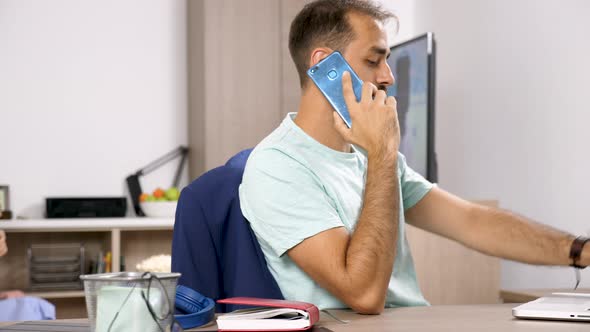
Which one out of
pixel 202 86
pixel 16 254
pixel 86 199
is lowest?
pixel 16 254

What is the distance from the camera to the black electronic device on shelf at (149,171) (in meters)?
4.46

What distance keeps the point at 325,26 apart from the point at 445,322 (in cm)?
79

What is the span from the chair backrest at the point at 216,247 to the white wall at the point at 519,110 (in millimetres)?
1711

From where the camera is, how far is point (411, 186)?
1938 mm

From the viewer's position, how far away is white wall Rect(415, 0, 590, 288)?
306cm

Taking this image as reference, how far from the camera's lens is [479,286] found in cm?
336

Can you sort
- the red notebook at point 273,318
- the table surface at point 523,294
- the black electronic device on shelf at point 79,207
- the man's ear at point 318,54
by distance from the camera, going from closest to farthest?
the red notebook at point 273,318 < the man's ear at point 318,54 < the table surface at point 523,294 < the black electronic device on shelf at point 79,207

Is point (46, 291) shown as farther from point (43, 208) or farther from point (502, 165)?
point (502, 165)

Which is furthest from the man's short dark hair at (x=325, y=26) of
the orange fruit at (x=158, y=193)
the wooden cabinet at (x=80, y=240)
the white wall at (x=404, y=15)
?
the white wall at (x=404, y=15)

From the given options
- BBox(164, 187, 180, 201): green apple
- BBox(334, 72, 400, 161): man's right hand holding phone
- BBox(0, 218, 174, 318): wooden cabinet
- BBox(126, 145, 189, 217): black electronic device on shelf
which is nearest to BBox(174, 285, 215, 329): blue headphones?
BBox(334, 72, 400, 161): man's right hand holding phone

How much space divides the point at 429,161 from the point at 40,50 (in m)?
2.26

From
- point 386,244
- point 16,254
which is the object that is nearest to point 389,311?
point 386,244

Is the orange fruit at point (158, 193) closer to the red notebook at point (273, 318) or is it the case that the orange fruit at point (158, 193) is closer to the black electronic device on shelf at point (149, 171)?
the black electronic device on shelf at point (149, 171)

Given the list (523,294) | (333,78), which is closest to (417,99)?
(523,294)
